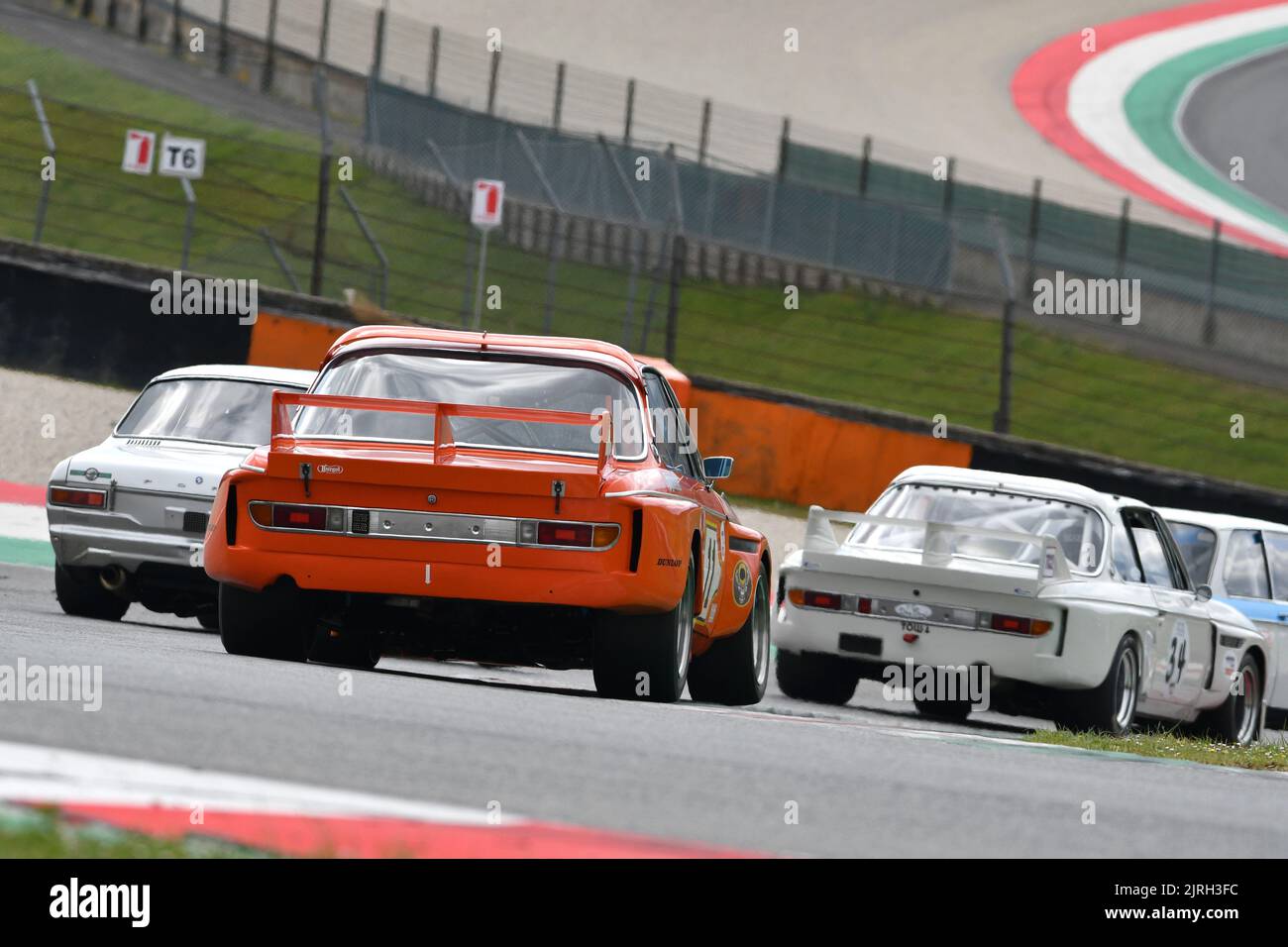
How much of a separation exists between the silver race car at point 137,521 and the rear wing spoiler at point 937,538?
3.27m

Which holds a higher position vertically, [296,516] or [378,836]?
[296,516]

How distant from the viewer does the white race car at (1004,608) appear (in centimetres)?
1134

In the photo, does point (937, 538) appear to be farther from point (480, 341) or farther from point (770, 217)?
point (770, 217)

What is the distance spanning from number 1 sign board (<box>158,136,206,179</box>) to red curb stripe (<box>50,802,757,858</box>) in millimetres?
16855

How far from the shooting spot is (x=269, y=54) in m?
48.2

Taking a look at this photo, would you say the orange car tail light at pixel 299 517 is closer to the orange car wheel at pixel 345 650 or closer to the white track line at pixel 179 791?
the orange car wheel at pixel 345 650

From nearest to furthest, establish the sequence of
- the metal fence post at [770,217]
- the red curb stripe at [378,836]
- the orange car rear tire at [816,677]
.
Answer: the red curb stripe at [378,836], the orange car rear tire at [816,677], the metal fence post at [770,217]

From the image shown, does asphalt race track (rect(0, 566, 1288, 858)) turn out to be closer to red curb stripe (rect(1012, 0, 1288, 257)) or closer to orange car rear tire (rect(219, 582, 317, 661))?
orange car rear tire (rect(219, 582, 317, 661))

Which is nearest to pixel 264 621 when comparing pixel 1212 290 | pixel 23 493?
pixel 23 493

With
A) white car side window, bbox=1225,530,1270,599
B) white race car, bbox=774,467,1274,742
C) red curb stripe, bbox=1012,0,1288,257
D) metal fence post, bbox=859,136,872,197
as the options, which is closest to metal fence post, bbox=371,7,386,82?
metal fence post, bbox=859,136,872,197

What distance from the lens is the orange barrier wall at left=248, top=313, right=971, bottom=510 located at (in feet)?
65.5

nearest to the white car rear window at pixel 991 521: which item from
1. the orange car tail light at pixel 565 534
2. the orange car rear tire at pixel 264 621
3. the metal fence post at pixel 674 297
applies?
the orange car tail light at pixel 565 534

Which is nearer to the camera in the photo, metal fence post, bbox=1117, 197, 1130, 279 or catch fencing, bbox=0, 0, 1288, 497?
catch fencing, bbox=0, 0, 1288, 497

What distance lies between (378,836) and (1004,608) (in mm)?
7131
